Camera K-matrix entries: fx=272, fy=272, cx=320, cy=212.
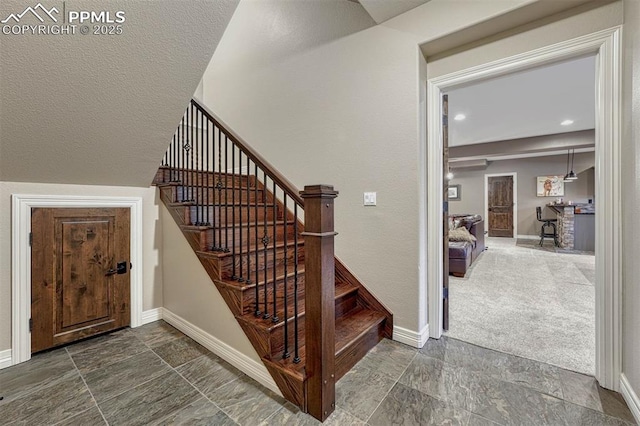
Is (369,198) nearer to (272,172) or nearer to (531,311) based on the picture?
(272,172)

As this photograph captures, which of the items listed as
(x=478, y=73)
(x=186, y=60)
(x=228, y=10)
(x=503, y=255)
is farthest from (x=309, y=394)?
(x=503, y=255)

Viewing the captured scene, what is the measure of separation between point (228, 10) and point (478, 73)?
185 centimetres

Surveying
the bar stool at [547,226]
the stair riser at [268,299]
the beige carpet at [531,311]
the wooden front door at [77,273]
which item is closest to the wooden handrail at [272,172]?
the stair riser at [268,299]

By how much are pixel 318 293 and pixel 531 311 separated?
2.76 meters

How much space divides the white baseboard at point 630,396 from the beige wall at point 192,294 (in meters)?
2.10

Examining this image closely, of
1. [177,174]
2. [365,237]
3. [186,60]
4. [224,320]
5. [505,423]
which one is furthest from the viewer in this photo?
[177,174]

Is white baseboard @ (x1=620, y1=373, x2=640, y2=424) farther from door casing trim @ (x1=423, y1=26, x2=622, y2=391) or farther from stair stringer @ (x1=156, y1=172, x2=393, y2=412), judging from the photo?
stair stringer @ (x1=156, y1=172, x2=393, y2=412)

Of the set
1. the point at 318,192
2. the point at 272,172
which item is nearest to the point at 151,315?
the point at 272,172

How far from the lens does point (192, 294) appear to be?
2391 mm

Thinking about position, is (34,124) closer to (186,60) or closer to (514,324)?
(186,60)

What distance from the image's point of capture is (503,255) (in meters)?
6.10

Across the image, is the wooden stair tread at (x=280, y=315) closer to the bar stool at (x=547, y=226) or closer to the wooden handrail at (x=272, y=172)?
the wooden handrail at (x=272, y=172)

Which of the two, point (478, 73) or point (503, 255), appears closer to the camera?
point (478, 73)

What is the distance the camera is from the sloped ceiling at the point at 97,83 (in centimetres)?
140
